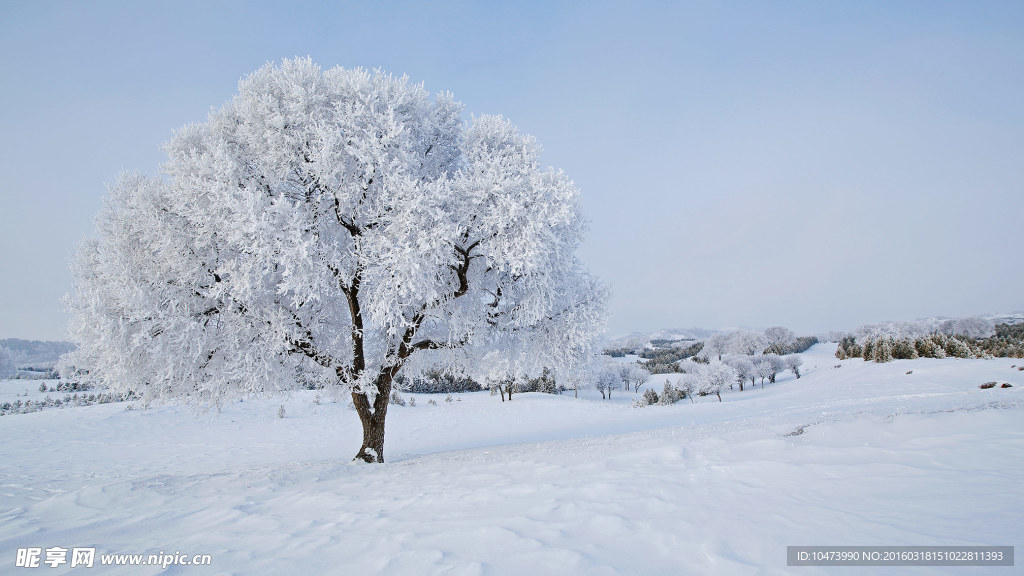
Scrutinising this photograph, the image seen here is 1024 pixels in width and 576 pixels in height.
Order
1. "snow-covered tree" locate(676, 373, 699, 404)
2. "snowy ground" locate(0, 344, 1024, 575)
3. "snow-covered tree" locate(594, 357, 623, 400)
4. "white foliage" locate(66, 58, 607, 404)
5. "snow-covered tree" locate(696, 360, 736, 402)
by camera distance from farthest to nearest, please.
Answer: "snow-covered tree" locate(594, 357, 623, 400)
"snow-covered tree" locate(676, 373, 699, 404)
"snow-covered tree" locate(696, 360, 736, 402)
"white foliage" locate(66, 58, 607, 404)
"snowy ground" locate(0, 344, 1024, 575)

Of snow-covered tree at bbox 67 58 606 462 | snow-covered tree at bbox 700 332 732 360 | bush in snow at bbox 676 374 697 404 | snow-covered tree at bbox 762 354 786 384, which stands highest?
snow-covered tree at bbox 67 58 606 462

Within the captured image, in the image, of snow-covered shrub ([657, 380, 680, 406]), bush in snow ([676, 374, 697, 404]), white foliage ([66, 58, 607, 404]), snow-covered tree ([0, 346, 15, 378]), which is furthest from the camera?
snow-covered tree ([0, 346, 15, 378])

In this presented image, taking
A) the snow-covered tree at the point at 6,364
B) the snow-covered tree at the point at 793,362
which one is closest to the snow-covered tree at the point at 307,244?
the snow-covered tree at the point at 793,362

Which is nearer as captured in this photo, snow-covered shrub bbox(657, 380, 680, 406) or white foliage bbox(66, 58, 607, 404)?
white foliage bbox(66, 58, 607, 404)

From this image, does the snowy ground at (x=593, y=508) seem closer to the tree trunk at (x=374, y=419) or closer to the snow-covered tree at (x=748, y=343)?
the tree trunk at (x=374, y=419)

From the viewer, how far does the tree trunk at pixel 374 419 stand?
11.6m

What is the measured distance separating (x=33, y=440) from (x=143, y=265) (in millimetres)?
17743

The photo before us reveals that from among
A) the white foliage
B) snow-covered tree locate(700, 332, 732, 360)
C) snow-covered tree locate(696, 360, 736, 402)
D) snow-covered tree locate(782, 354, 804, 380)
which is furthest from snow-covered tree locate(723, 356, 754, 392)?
the white foliage

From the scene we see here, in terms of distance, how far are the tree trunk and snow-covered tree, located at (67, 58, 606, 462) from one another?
0.04 meters

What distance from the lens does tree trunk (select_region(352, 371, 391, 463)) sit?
38.0ft

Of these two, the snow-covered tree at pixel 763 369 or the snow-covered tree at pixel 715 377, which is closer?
the snow-covered tree at pixel 715 377

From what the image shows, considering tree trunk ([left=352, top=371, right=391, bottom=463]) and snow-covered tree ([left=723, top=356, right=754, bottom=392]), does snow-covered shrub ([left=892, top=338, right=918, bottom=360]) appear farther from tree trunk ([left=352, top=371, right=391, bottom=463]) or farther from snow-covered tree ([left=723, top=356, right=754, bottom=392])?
tree trunk ([left=352, top=371, right=391, bottom=463])

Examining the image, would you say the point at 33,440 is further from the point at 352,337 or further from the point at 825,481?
the point at 825,481

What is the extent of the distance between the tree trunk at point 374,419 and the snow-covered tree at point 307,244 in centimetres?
4
